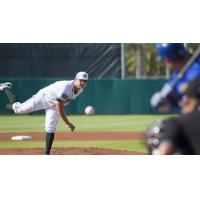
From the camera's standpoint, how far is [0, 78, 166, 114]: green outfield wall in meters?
8.42

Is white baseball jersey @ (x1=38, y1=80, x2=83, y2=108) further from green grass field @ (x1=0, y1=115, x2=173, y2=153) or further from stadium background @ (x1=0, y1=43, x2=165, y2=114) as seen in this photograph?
green grass field @ (x1=0, y1=115, x2=173, y2=153)

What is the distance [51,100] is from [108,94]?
4.64 feet

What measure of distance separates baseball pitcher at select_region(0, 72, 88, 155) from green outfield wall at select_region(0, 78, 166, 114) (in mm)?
81

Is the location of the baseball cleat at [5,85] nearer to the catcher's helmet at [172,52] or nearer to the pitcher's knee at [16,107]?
the pitcher's knee at [16,107]

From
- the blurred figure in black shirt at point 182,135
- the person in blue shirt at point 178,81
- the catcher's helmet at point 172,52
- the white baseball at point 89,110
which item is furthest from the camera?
the white baseball at point 89,110

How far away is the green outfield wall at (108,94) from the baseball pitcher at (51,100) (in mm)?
81

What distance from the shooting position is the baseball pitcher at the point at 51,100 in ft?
27.0

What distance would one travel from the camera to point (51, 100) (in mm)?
8445

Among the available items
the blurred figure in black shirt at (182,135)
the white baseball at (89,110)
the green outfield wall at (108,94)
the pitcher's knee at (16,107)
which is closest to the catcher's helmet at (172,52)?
the blurred figure in black shirt at (182,135)

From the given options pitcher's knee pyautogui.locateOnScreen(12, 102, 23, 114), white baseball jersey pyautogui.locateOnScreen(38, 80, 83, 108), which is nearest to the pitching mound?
pitcher's knee pyautogui.locateOnScreen(12, 102, 23, 114)
